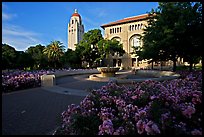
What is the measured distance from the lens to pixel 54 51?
51344mm

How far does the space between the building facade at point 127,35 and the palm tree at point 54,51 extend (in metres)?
16.2

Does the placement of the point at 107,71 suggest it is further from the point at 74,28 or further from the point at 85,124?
the point at 74,28

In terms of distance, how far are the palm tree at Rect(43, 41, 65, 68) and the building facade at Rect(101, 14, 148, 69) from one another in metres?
16.2

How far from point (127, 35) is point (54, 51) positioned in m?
22.4

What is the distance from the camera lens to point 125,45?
187ft

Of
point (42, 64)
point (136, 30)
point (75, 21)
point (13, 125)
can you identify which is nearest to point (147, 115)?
point (13, 125)

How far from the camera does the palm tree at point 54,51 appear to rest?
1993 inches

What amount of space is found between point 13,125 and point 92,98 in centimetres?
229

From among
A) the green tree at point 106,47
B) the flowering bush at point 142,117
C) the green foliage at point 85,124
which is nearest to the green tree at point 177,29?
the flowering bush at point 142,117

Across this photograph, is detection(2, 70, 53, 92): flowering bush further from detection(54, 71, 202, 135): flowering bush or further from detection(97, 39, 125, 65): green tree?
detection(97, 39, 125, 65): green tree

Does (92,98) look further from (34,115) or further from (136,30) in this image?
(136,30)

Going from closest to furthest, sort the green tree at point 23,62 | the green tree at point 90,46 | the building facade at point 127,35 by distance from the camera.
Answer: the green tree at point 23,62 < the green tree at point 90,46 < the building facade at point 127,35

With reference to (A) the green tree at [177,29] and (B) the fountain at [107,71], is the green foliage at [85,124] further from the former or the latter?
(B) the fountain at [107,71]

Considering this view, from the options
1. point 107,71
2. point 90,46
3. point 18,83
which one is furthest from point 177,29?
point 90,46
